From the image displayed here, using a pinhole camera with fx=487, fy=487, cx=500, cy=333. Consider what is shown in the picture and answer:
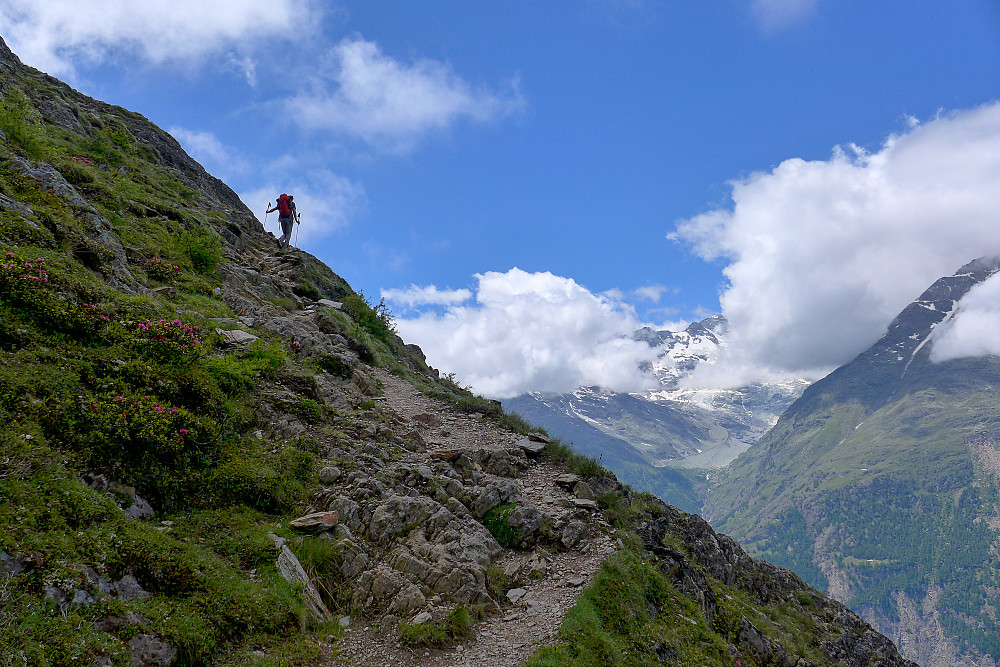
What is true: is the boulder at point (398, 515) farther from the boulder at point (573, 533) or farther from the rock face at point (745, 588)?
the rock face at point (745, 588)

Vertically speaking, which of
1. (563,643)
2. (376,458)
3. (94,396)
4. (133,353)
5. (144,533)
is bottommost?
(563,643)

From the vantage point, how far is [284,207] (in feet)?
132

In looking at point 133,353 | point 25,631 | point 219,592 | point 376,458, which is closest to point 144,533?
point 219,592

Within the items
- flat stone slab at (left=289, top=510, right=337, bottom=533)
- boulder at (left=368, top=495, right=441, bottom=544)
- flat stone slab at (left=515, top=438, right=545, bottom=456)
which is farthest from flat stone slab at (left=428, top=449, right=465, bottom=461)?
flat stone slab at (left=289, top=510, right=337, bottom=533)

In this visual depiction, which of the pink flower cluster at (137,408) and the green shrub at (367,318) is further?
the green shrub at (367,318)

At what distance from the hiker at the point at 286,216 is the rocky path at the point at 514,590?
2511cm

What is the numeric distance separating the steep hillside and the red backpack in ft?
58.2

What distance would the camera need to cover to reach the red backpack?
1569 inches

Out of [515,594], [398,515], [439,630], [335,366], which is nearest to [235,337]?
[335,366]

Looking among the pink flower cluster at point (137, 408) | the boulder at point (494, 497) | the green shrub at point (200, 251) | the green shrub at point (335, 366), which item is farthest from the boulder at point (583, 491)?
the green shrub at point (200, 251)

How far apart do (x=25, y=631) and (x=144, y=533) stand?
97.3 inches

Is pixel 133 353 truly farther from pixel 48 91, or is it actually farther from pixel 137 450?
pixel 48 91

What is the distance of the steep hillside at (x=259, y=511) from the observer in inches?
309

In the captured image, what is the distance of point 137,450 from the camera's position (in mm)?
10023
